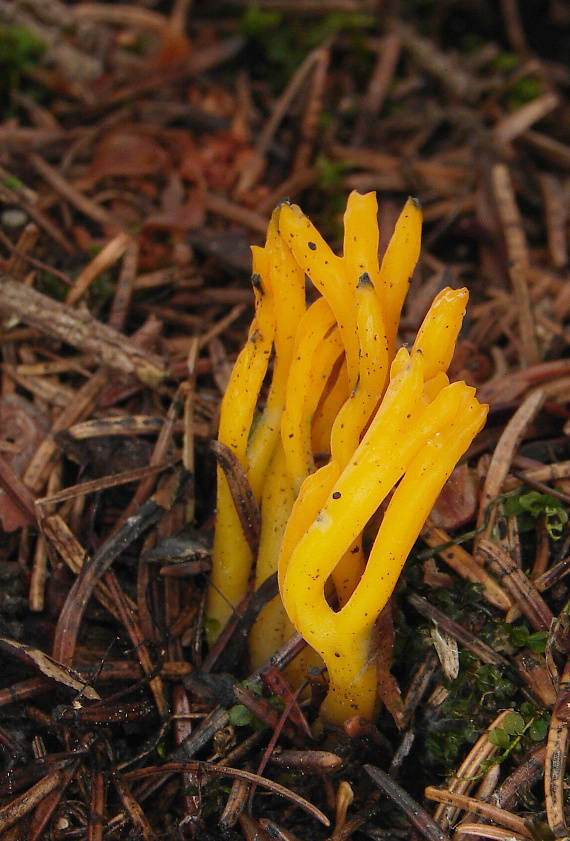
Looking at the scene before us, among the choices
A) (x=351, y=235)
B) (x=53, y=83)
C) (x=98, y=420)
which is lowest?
(x=98, y=420)

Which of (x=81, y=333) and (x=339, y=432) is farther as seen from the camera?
(x=81, y=333)

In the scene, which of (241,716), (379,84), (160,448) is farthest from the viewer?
(379,84)

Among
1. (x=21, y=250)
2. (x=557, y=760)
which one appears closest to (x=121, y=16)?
(x=21, y=250)

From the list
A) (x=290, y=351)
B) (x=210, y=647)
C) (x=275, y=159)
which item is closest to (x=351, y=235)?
(x=290, y=351)

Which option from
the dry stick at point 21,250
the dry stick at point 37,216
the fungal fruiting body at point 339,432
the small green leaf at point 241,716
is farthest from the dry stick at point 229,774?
the dry stick at point 37,216

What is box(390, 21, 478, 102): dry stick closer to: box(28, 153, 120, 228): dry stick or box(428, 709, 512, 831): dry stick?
Result: box(28, 153, 120, 228): dry stick

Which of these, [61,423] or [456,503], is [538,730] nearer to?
[456,503]

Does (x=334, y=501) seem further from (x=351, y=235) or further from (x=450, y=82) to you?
(x=450, y=82)
